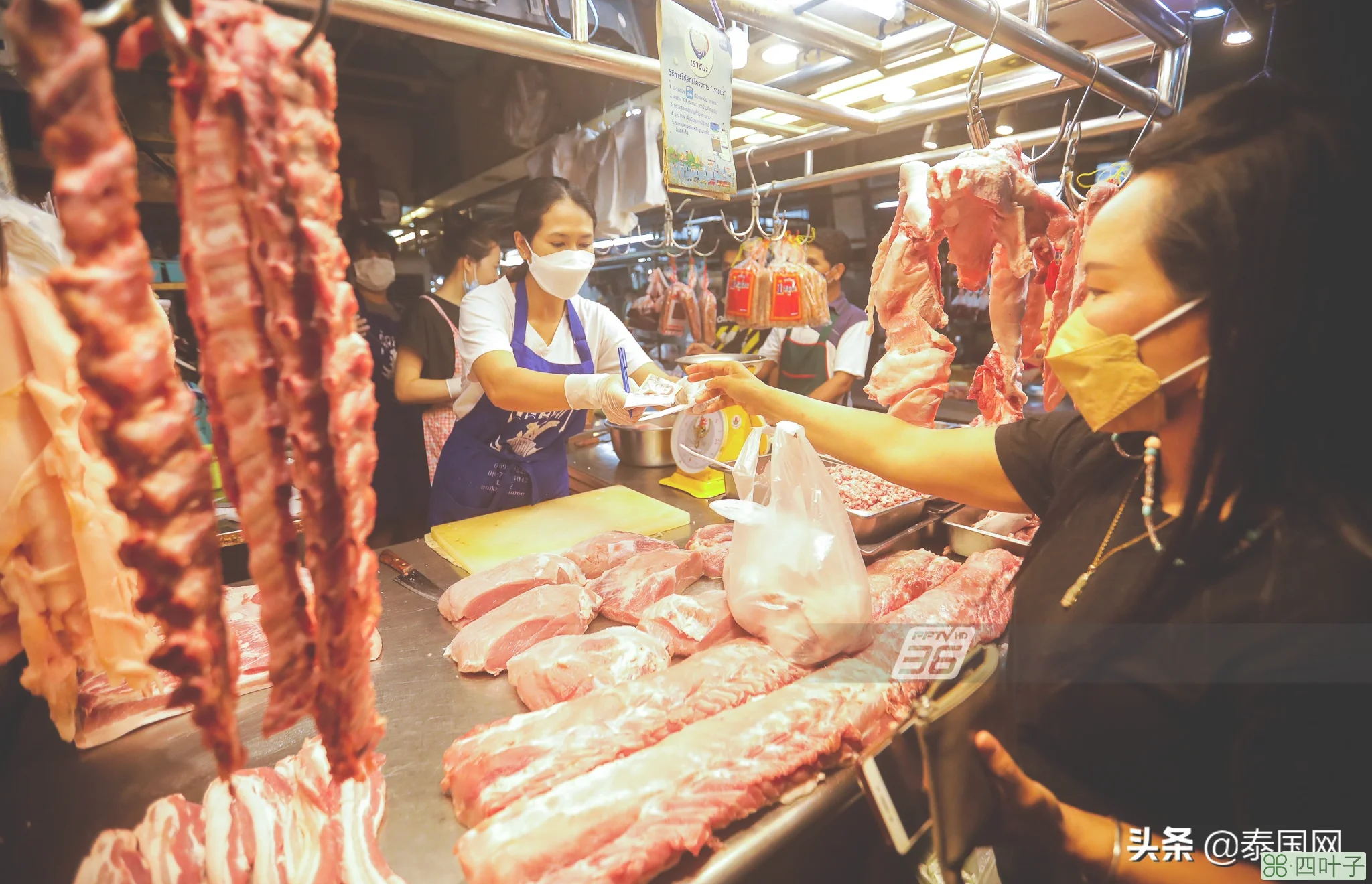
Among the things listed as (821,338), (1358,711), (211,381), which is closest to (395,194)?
(821,338)

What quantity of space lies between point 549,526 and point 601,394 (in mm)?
738

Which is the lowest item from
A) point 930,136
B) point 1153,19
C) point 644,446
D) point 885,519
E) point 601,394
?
point 885,519

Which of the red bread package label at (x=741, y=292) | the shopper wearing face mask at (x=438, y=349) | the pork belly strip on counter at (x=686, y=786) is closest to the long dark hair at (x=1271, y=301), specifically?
the pork belly strip on counter at (x=686, y=786)

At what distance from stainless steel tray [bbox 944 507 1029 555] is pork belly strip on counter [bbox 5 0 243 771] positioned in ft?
9.19

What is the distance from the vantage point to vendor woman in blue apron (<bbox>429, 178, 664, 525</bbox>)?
10.5 feet

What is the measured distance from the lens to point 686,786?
158cm

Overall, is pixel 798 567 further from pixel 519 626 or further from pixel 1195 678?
pixel 1195 678

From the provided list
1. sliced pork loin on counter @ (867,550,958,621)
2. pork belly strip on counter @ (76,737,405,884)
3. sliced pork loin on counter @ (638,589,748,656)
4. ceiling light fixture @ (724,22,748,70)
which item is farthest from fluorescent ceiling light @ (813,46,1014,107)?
pork belly strip on counter @ (76,737,405,884)

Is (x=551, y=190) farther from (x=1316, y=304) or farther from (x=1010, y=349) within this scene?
(x=1316, y=304)

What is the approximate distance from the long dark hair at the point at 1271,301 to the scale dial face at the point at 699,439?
2.59 metres

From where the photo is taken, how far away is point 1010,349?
2742 mm

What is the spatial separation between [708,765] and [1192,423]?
136 centimetres

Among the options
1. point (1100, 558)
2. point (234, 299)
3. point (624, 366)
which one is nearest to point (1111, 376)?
point (1100, 558)

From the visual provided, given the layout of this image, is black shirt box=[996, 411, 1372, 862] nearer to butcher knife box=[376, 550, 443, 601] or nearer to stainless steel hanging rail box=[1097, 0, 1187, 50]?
butcher knife box=[376, 550, 443, 601]
